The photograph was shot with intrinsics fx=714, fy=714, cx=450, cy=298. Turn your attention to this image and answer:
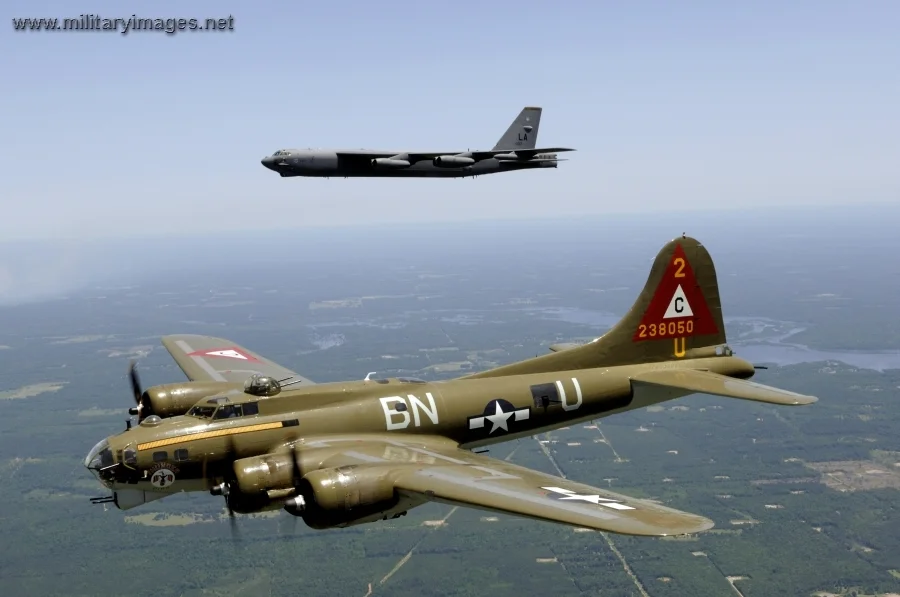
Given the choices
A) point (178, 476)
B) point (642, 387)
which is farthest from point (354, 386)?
point (642, 387)

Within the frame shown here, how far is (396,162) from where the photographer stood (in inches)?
2571

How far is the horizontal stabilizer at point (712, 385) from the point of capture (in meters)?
26.3

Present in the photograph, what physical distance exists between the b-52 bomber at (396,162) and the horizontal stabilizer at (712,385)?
37.3m

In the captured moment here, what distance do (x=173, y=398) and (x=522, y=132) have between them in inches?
2538

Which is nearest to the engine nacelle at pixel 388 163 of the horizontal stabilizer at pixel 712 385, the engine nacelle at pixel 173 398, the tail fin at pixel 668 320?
the tail fin at pixel 668 320

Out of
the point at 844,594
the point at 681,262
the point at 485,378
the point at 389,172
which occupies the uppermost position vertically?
the point at 389,172

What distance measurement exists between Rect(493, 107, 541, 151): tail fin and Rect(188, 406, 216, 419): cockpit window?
64451 millimetres

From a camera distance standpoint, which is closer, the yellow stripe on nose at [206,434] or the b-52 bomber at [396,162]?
the yellow stripe on nose at [206,434]

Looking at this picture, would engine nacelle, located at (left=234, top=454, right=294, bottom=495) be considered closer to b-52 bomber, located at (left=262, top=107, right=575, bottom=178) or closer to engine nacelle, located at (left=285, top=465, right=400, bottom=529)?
engine nacelle, located at (left=285, top=465, right=400, bottom=529)

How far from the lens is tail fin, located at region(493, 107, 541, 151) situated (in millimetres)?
83562

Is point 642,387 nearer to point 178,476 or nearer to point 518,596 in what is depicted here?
point 178,476

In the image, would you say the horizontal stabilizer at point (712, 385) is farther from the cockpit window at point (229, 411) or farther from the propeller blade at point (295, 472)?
the cockpit window at point (229, 411)

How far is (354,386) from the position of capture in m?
26.9

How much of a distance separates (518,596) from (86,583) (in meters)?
74.4
